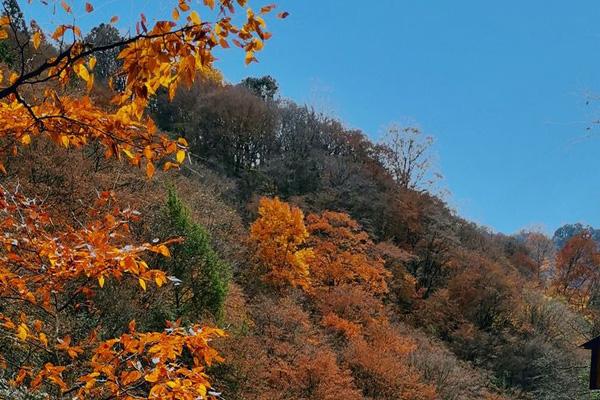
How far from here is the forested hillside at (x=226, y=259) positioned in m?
2.00

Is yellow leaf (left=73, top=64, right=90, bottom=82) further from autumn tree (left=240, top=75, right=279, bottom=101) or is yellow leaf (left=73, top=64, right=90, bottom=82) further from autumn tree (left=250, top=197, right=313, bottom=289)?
autumn tree (left=240, top=75, right=279, bottom=101)

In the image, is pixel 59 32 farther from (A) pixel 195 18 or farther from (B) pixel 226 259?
(B) pixel 226 259

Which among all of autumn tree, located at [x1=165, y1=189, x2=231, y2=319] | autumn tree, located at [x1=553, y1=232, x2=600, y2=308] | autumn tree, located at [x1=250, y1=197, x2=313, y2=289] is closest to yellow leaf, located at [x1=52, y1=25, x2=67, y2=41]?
autumn tree, located at [x1=165, y1=189, x2=231, y2=319]

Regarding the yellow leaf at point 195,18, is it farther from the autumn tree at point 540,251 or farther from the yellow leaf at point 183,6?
the autumn tree at point 540,251

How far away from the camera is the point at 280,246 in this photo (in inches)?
877

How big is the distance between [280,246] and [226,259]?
11.1 feet

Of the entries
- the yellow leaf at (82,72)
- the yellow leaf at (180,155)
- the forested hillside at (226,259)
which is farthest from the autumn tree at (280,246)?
the yellow leaf at (82,72)

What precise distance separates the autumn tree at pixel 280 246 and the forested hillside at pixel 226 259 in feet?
0.35

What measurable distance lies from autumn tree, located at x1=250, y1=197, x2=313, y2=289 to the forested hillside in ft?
0.35

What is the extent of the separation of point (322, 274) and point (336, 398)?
989cm

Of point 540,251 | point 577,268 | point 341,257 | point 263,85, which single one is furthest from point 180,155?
point 540,251

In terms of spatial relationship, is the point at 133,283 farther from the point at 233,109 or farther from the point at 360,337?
the point at 233,109

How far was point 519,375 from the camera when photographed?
2298cm

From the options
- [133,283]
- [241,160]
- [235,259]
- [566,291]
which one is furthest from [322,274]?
[566,291]
